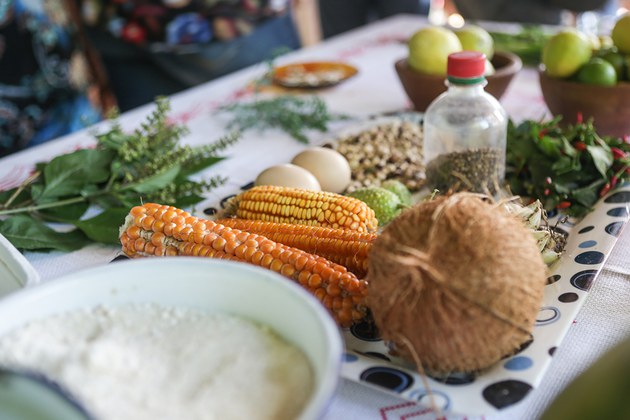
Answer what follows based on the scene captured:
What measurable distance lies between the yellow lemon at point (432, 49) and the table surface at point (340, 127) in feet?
0.59

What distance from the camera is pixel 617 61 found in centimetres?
115

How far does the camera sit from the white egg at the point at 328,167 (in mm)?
1009

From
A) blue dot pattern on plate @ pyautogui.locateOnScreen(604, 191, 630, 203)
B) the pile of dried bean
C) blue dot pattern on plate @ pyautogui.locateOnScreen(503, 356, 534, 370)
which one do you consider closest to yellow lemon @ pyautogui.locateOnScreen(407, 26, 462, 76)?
the pile of dried bean

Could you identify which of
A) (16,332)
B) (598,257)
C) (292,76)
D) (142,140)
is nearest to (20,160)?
(142,140)

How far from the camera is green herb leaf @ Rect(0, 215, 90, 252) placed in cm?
88

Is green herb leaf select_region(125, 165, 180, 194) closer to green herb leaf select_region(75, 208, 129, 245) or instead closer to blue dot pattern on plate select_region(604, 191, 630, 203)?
green herb leaf select_region(75, 208, 129, 245)

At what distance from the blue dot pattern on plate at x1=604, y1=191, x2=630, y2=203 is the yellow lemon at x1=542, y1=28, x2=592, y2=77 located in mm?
352

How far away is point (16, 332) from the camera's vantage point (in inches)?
20.4

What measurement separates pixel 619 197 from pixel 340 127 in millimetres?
631

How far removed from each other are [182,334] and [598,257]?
1.68ft

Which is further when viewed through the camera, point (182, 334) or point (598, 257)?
point (598, 257)

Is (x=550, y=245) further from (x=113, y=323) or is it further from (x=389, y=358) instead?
(x=113, y=323)

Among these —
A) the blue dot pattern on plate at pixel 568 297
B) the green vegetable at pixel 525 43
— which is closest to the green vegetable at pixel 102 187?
the blue dot pattern on plate at pixel 568 297

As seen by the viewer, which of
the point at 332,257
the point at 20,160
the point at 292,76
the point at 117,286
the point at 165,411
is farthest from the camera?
the point at 292,76
